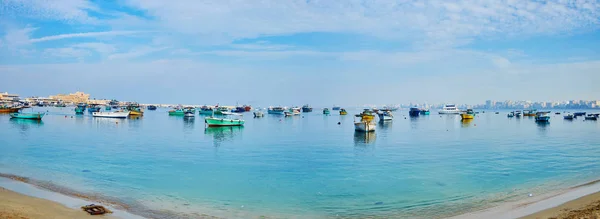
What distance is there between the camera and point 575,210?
1174 cm

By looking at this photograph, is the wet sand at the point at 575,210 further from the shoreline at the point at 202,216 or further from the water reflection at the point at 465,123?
the water reflection at the point at 465,123

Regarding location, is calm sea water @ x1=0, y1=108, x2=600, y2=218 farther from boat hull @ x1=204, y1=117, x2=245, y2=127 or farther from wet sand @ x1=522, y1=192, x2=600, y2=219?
boat hull @ x1=204, y1=117, x2=245, y2=127

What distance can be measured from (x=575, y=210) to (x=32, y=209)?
1497cm

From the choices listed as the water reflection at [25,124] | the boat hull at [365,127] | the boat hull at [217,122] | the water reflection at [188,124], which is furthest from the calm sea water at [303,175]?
the water reflection at [188,124]

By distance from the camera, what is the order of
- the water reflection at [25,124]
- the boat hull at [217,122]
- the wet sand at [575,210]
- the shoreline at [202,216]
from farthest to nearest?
the boat hull at [217,122] → the water reflection at [25,124] → the shoreline at [202,216] → the wet sand at [575,210]

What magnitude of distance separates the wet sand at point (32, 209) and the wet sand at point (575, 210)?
1185 cm

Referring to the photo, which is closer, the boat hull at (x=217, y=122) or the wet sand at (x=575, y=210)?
the wet sand at (x=575, y=210)

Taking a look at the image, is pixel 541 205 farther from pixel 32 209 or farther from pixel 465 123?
pixel 465 123

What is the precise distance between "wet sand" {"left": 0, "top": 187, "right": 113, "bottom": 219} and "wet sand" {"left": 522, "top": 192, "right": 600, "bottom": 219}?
1185 cm

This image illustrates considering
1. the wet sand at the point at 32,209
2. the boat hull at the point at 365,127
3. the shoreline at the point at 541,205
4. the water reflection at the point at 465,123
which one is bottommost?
the shoreline at the point at 541,205

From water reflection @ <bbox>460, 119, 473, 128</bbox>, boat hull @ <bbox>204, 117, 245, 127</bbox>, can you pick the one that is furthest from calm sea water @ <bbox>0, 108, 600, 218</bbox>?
water reflection @ <bbox>460, 119, 473, 128</bbox>

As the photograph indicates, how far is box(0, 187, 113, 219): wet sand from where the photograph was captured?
34.8 ft

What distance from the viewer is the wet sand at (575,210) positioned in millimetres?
10758

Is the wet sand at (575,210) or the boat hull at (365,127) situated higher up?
the boat hull at (365,127)
